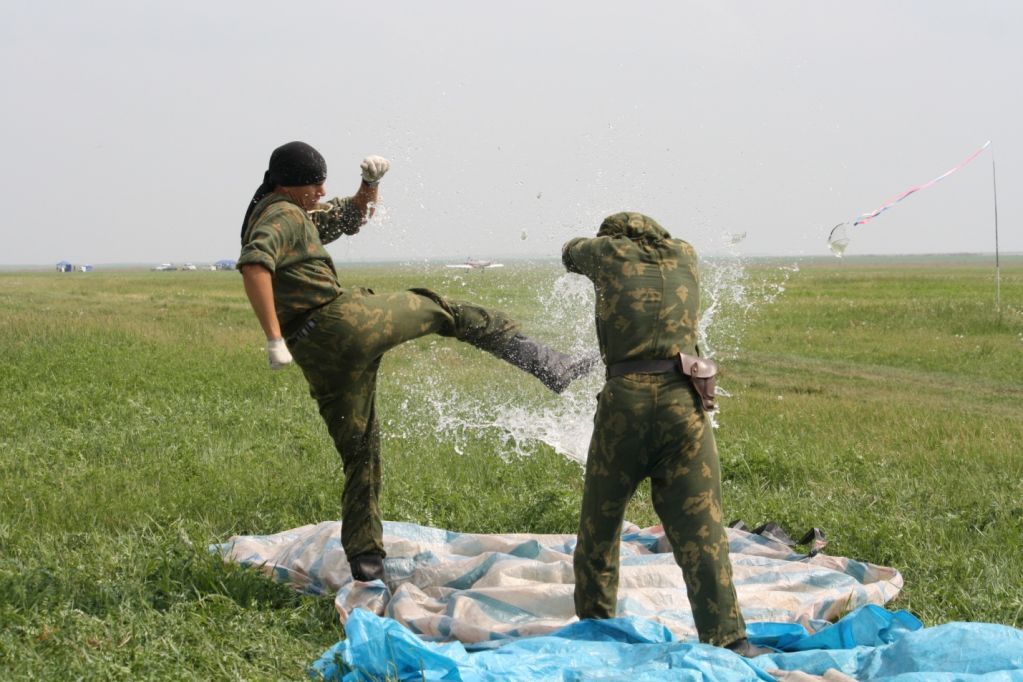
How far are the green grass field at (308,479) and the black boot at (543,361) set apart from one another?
127 centimetres

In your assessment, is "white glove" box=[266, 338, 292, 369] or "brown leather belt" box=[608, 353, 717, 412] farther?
"white glove" box=[266, 338, 292, 369]

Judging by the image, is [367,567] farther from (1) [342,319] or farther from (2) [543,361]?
(2) [543,361]

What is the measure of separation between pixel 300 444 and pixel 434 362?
587 cm

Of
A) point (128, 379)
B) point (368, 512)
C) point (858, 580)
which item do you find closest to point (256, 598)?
point (368, 512)

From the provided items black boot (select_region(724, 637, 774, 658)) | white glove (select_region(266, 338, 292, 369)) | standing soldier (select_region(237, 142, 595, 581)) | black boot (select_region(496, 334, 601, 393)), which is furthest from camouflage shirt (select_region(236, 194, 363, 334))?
black boot (select_region(724, 637, 774, 658))

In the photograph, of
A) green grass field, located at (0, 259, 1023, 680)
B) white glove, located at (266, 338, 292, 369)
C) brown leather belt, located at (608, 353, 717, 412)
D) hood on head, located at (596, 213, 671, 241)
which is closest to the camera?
brown leather belt, located at (608, 353, 717, 412)

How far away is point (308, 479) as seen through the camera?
26.7 ft

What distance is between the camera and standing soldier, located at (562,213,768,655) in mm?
4793

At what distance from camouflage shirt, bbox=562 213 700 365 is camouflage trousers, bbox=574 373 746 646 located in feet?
0.52

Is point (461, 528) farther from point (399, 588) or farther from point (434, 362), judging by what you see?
point (434, 362)

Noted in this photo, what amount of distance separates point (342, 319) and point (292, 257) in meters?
0.38

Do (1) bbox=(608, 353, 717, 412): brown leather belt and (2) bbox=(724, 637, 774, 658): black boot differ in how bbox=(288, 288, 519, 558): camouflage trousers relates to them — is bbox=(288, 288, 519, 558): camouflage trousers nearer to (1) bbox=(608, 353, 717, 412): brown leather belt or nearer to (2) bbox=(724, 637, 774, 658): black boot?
(1) bbox=(608, 353, 717, 412): brown leather belt

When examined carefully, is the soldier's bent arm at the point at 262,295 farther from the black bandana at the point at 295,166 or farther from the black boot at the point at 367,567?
the black boot at the point at 367,567

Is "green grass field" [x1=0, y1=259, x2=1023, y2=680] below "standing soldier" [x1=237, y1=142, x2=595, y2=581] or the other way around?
below
